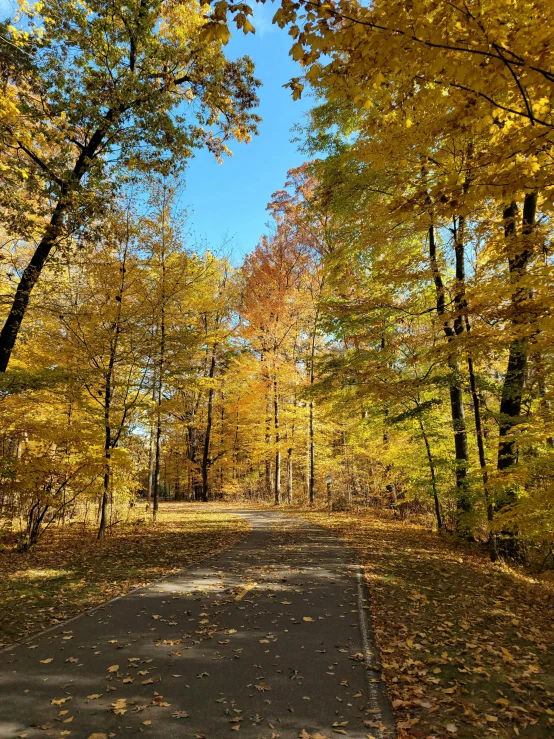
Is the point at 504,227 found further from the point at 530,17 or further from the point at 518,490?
the point at 518,490

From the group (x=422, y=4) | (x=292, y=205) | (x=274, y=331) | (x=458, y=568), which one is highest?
(x=292, y=205)

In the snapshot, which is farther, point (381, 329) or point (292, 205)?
point (292, 205)

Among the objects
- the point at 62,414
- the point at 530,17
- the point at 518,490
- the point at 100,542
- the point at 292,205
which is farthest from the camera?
the point at 292,205

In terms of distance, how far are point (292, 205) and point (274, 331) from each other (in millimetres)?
6983

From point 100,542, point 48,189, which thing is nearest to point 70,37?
point 48,189

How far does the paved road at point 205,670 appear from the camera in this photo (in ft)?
9.98

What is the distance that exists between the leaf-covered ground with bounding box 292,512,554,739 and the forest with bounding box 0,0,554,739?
0.24ft

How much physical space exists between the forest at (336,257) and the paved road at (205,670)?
0.38 m

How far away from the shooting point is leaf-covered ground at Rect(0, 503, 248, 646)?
555cm

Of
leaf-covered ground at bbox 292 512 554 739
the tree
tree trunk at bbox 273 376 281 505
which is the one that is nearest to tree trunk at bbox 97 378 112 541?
the tree

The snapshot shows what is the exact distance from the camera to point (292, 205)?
21766 mm

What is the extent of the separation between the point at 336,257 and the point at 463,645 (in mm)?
10052

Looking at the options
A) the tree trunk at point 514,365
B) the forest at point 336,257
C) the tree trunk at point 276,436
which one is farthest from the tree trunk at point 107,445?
the tree trunk at point 276,436

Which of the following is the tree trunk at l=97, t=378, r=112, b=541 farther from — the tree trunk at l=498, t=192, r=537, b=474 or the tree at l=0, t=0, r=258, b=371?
the tree trunk at l=498, t=192, r=537, b=474
